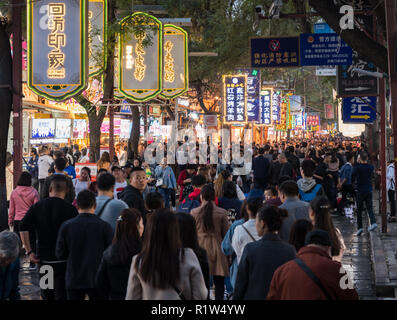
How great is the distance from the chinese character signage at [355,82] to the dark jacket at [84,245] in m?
11.8

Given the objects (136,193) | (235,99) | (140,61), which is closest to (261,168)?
(140,61)

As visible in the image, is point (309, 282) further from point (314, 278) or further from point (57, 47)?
point (57, 47)

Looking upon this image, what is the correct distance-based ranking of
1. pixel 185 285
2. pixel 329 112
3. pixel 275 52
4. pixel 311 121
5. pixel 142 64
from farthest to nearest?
pixel 311 121 < pixel 329 112 < pixel 142 64 < pixel 275 52 < pixel 185 285

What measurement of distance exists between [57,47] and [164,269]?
10.9 m

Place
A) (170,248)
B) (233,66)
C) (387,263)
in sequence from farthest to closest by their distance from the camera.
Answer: (233,66) < (387,263) < (170,248)

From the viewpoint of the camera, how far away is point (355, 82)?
17141 millimetres

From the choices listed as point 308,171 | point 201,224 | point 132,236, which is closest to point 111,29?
point 308,171

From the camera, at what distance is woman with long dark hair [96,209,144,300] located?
5.51m

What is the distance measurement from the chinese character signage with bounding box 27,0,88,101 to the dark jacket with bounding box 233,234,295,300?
385 inches

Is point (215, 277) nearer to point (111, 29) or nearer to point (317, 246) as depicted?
point (317, 246)

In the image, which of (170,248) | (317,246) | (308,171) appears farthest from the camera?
(308,171)

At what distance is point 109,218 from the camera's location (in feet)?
25.5

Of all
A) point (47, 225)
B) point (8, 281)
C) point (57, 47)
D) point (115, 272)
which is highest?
point (57, 47)
